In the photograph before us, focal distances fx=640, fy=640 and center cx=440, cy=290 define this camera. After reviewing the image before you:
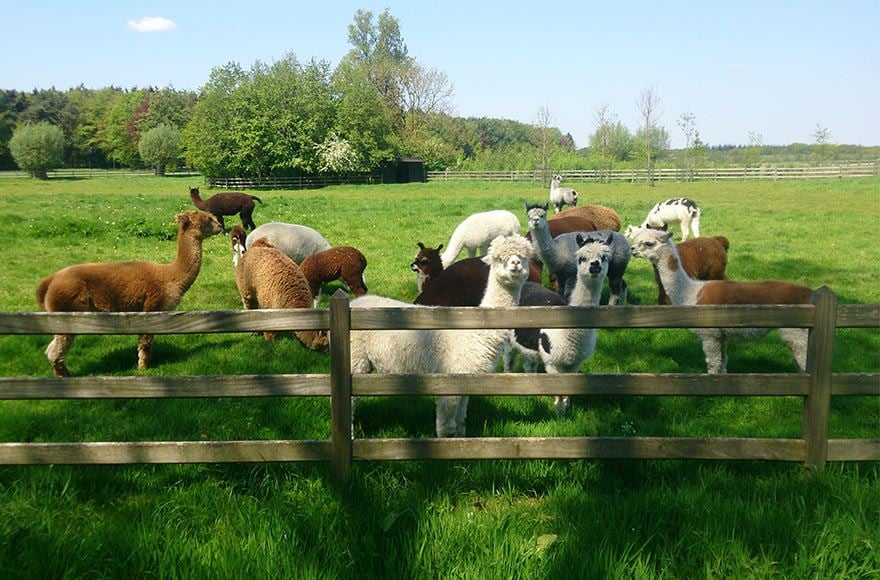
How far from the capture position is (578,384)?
12.8ft

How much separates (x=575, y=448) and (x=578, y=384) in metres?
0.39

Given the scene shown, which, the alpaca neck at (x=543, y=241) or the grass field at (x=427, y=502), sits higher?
the alpaca neck at (x=543, y=241)

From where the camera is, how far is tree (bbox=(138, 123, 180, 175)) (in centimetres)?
7969

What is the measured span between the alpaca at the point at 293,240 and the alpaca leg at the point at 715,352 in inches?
262

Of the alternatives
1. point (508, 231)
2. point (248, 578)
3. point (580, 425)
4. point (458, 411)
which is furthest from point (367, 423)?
point (508, 231)

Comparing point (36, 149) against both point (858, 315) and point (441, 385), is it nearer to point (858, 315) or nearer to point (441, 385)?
point (441, 385)

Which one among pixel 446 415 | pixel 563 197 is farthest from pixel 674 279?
pixel 563 197

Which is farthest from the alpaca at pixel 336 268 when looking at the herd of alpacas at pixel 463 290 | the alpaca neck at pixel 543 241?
the alpaca neck at pixel 543 241

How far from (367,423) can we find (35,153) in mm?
75061

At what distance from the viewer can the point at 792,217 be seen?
70.0 feet

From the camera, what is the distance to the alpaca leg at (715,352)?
6371 millimetres

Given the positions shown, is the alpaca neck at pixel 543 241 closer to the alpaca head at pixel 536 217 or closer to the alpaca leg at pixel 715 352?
the alpaca head at pixel 536 217

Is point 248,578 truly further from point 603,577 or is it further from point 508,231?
point 508,231

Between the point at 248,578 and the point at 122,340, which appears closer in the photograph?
the point at 248,578
